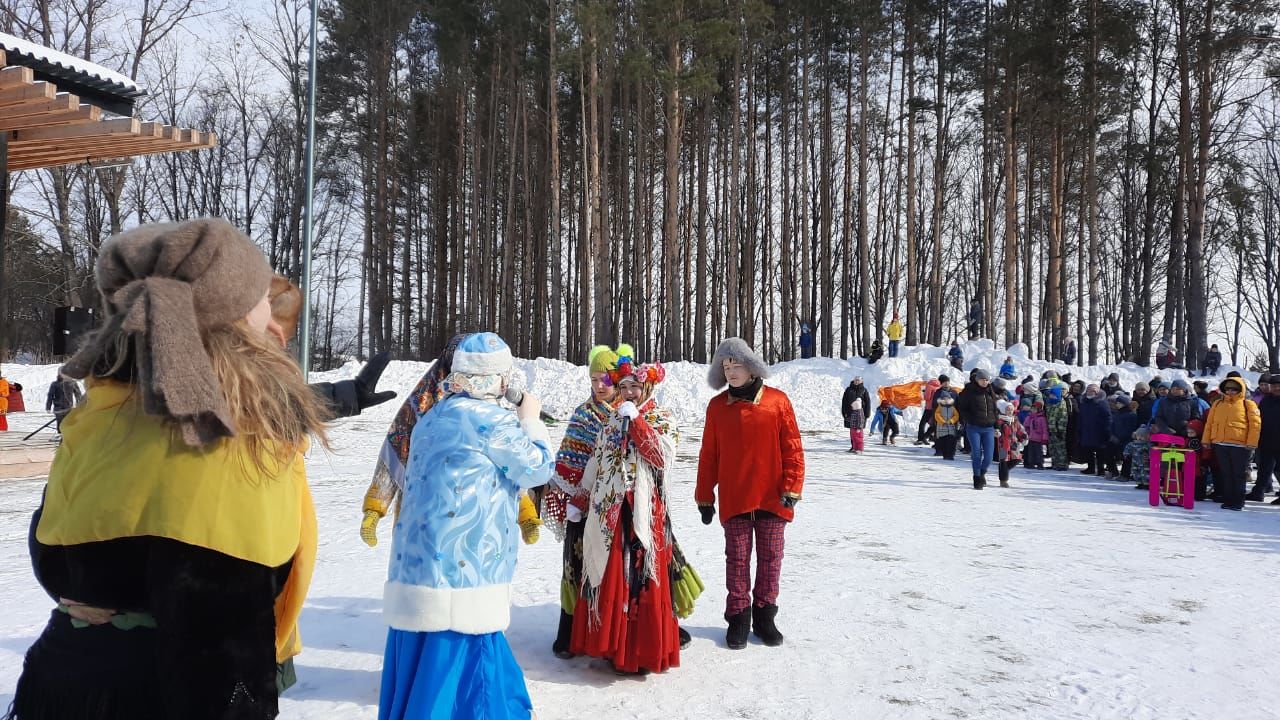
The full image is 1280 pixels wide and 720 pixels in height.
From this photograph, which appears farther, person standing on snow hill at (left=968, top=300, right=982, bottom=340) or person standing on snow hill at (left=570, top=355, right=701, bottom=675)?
person standing on snow hill at (left=968, top=300, right=982, bottom=340)

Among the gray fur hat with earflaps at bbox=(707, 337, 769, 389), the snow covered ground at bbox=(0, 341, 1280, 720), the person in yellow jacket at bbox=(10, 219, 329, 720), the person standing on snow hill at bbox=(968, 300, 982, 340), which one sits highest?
the person standing on snow hill at bbox=(968, 300, 982, 340)

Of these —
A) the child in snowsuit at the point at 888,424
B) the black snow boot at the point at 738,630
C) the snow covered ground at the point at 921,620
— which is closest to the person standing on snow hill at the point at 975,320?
the child in snowsuit at the point at 888,424

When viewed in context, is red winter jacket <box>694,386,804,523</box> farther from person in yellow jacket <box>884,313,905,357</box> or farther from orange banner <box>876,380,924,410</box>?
person in yellow jacket <box>884,313,905,357</box>

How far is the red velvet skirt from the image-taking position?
4113 millimetres

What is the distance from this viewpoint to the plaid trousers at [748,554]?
4684 millimetres

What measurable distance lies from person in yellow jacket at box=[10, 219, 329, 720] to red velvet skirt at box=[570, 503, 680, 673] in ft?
8.80

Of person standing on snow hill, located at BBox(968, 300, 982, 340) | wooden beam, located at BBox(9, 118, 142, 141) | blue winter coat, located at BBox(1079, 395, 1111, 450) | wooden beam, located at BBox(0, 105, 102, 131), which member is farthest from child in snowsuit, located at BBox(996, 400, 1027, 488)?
person standing on snow hill, located at BBox(968, 300, 982, 340)

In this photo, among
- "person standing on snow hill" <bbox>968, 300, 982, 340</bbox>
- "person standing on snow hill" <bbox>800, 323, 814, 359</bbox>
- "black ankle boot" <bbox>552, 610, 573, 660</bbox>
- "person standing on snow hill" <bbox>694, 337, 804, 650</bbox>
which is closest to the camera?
"black ankle boot" <bbox>552, 610, 573, 660</bbox>

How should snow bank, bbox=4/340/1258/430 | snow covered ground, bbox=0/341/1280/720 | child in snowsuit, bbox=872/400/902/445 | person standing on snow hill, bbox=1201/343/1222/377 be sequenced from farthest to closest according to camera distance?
person standing on snow hill, bbox=1201/343/1222/377
snow bank, bbox=4/340/1258/430
child in snowsuit, bbox=872/400/902/445
snow covered ground, bbox=0/341/1280/720

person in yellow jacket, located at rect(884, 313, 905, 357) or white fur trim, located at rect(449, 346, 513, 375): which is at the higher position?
person in yellow jacket, located at rect(884, 313, 905, 357)

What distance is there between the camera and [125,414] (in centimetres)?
154

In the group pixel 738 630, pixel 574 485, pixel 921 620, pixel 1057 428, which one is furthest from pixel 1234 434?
pixel 574 485

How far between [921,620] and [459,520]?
353 centimetres

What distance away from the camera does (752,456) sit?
186 inches
